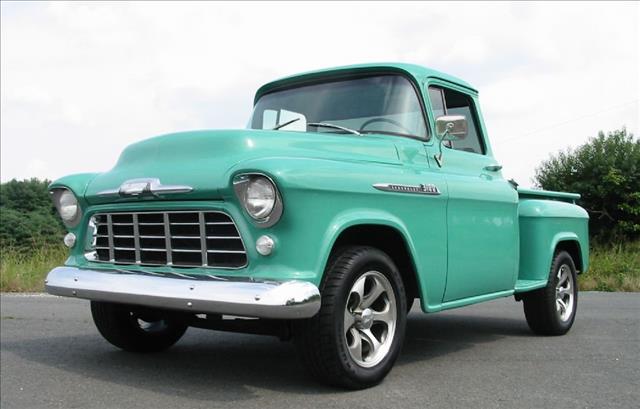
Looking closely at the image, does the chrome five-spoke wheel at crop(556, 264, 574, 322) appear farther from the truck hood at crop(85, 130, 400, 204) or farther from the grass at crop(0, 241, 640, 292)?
the grass at crop(0, 241, 640, 292)

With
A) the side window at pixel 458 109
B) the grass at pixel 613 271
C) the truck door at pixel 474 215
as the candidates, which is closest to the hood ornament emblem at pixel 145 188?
the truck door at pixel 474 215

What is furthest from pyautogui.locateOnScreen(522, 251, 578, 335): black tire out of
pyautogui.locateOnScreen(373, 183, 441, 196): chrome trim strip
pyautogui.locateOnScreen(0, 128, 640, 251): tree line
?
pyautogui.locateOnScreen(0, 128, 640, 251): tree line

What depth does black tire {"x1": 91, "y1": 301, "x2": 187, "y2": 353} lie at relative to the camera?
15.2ft

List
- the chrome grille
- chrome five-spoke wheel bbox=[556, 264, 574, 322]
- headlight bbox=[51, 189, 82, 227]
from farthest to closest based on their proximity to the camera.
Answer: chrome five-spoke wheel bbox=[556, 264, 574, 322] → headlight bbox=[51, 189, 82, 227] → the chrome grille

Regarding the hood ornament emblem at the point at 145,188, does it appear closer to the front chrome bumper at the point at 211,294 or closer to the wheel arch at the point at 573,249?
the front chrome bumper at the point at 211,294

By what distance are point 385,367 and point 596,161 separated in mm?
25687

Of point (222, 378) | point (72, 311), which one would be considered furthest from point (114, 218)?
point (72, 311)

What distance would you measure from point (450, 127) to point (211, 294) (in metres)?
2.20

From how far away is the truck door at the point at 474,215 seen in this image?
15.0 ft

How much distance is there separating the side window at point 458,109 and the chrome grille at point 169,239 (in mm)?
2068

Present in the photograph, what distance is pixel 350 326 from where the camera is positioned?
3.74 meters

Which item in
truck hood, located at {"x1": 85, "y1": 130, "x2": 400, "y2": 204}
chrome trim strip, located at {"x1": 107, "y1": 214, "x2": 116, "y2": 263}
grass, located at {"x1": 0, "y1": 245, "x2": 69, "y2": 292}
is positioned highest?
truck hood, located at {"x1": 85, "y1": 130, "x2": 400, "y2": 204}

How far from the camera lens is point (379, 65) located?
15.7 feet

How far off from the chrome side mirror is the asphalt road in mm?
1482
